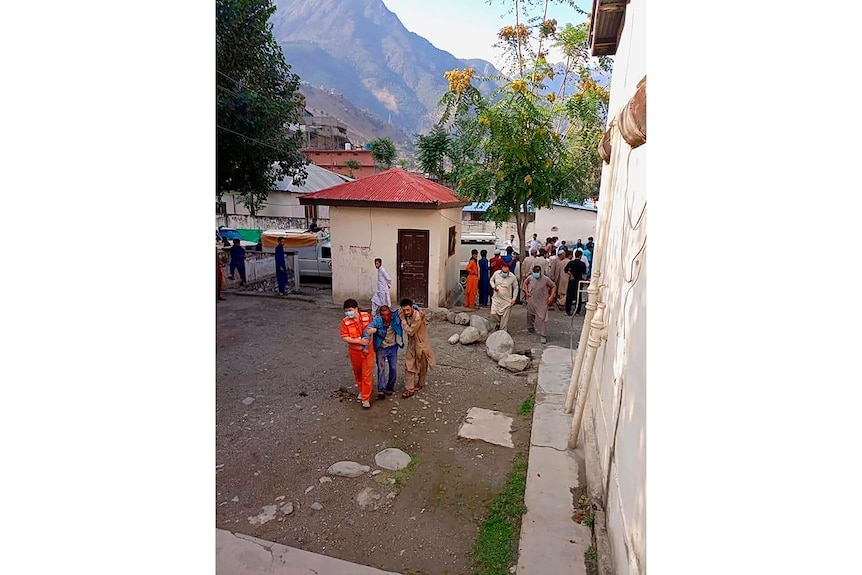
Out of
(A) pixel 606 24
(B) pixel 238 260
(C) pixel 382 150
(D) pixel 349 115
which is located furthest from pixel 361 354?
(D) pixel 349 115

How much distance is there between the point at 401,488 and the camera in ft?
15.8

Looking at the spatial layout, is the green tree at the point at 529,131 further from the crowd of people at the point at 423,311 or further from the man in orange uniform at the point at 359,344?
the man in orange uniform at the point at 359,344

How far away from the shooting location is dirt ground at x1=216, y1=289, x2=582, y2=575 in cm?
417

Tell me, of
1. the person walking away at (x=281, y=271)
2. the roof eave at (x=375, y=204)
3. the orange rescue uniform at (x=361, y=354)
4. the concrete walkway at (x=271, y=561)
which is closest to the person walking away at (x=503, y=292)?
the roof eave at (x=375, y=204)

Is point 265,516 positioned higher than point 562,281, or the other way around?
point 562,281

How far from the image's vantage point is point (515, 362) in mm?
8039

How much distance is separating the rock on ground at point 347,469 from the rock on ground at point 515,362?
3.51 m

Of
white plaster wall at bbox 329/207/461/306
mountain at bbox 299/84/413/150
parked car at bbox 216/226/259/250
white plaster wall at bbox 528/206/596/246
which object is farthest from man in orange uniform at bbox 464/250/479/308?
mountain at bbox 299/84/413/150

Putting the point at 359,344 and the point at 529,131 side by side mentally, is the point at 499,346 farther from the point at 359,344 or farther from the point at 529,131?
the point at 529,131

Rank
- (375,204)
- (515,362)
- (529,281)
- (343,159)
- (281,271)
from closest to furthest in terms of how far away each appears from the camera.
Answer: (515,362), (529,281), (375,204), (281,271), (343,159)

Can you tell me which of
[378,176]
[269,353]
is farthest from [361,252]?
[269,353]

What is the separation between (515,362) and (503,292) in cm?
190

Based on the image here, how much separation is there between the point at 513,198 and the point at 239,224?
19164 millimetres
